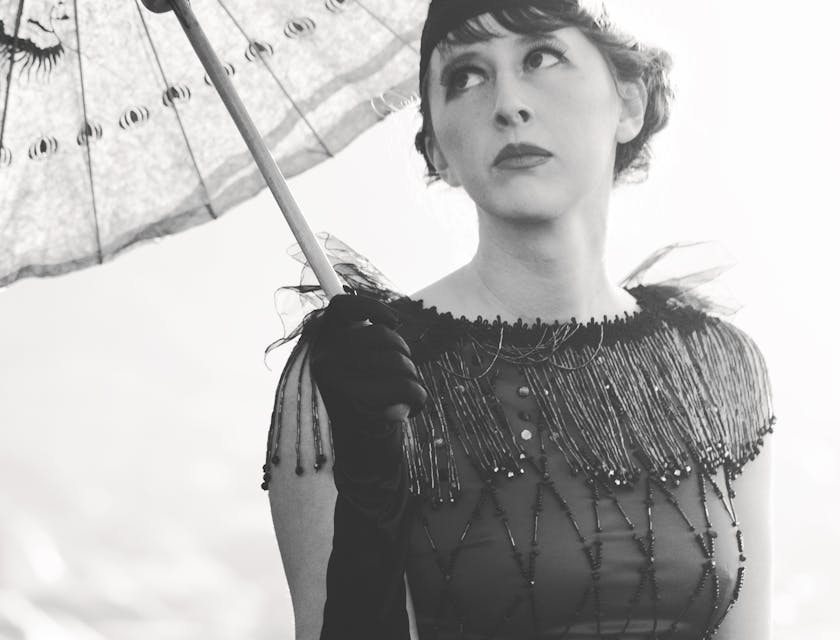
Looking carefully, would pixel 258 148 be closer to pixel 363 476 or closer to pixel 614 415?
pixel 363 476

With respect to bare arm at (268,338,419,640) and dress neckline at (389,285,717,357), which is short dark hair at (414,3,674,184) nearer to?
dress neckline at (389,285,717,357)

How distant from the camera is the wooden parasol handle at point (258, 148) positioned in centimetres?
167

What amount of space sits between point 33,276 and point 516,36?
0.94 metres

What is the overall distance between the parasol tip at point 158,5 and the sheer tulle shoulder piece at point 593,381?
1.81 feet

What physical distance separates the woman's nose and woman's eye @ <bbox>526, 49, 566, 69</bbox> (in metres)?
0.06

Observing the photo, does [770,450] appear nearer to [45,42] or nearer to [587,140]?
[587,140]

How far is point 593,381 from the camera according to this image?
206 centimetres

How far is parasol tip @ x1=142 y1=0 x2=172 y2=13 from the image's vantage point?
1772mm

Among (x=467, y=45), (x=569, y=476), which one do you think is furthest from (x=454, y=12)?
(x=569, y=476)

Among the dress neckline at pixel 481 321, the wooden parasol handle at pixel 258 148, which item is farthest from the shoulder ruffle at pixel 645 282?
the wooden parasol handle at pixel 258 148

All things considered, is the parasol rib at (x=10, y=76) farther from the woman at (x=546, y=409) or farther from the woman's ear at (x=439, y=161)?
the woman's ear at (x=439, y=161)

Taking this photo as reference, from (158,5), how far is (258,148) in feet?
0.93

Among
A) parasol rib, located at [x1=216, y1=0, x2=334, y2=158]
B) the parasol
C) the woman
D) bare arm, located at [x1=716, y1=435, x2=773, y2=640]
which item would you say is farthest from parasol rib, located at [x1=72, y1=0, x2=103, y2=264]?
bare arm, located at [x1=716, y1=435, x2=773, y2=640]

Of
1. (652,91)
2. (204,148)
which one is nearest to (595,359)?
(652,91)
